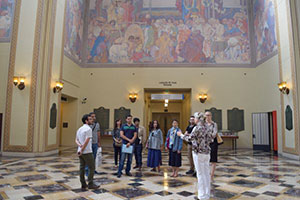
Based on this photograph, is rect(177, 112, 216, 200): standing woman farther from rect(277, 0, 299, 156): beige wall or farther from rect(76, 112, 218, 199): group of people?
rect(277, 0, 299, 156): beige wall

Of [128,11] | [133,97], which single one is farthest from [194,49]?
[128,11]

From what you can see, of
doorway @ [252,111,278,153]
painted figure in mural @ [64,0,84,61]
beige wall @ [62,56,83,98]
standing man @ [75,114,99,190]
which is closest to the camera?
standing man @ [75,114,99,190]

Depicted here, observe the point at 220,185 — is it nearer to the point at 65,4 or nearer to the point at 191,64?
the point at 191,64

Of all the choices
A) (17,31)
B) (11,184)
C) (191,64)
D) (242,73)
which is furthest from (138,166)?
(242,73)

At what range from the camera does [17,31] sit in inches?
392

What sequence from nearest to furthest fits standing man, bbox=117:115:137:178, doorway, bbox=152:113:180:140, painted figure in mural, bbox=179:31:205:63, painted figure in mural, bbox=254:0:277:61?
standing man, bbox=117:115:137:178
painted figure in mural, bbox=254:0:277:61
painted figure in mural, bbox=179:31:205:63
doorway, bbox=152:113:180:140

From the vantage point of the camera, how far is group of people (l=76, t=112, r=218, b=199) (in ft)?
13.6

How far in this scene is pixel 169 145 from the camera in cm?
629

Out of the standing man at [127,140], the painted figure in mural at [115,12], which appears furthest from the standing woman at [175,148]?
the painted figure in mural at [115,12]

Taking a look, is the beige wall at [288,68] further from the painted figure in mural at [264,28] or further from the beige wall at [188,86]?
the beige wall at [188,86]

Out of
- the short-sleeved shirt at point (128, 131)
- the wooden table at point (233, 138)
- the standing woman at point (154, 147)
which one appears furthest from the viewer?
the wooden table at point (233, 138)

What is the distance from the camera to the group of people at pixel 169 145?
163 inches

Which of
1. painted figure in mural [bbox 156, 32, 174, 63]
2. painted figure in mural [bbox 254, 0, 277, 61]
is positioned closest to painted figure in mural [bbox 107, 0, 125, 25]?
painted figure in mural [bbox 156, 32, 174, 63]

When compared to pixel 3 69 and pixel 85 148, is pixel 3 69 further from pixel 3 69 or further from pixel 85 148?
pixel 85 148
